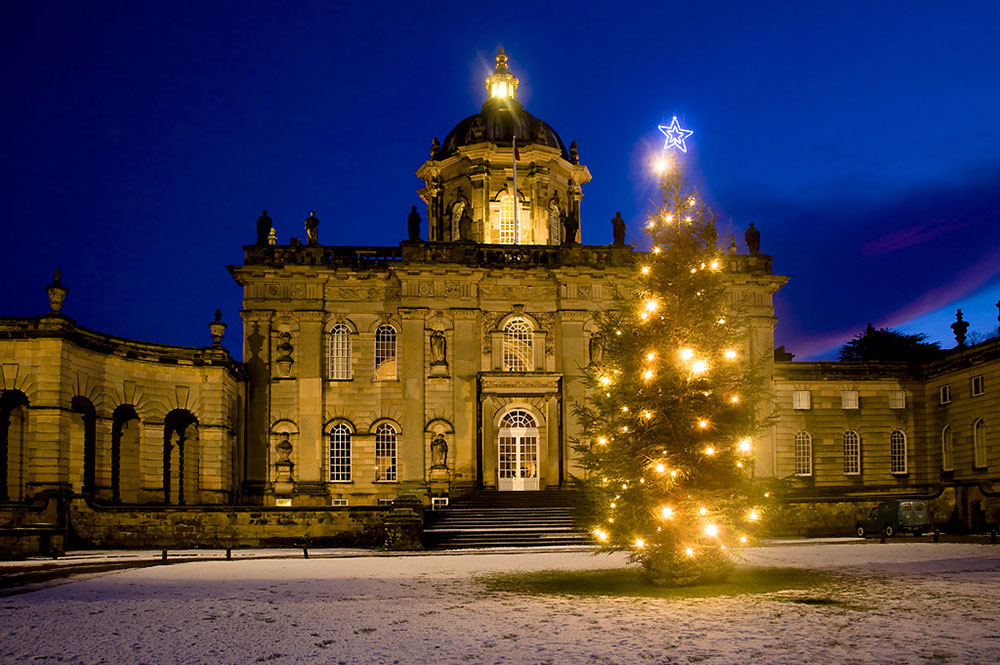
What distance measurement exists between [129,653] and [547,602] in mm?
6448

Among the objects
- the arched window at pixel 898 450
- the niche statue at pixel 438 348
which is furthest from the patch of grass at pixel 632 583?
the arched window at pixel 898 450

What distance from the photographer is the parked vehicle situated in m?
32.9

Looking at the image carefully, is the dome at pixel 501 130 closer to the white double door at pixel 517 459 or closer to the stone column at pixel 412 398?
the stone column at pixel 412 398

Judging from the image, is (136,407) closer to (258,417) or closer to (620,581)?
(258,417)

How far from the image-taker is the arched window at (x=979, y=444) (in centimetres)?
4231

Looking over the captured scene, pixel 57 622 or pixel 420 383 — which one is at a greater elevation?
pixel 420 383

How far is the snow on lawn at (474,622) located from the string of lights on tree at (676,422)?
6.39 feet

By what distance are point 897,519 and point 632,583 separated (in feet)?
58.5

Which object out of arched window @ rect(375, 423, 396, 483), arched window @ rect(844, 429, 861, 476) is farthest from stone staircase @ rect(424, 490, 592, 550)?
arched window @ rect(844, 429, 861, 476)

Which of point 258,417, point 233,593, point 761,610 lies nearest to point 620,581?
point 761,610

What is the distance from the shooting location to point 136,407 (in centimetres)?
3638

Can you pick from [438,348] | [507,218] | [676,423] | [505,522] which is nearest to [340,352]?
[438,348]

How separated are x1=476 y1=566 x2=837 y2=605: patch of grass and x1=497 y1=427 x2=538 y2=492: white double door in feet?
72.3

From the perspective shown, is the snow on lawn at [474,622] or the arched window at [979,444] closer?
the snow on lawn at [474,622]
